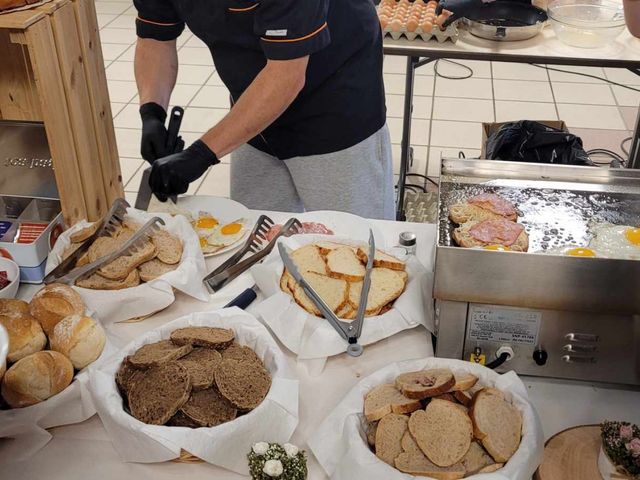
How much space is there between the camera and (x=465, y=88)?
505 centimetres

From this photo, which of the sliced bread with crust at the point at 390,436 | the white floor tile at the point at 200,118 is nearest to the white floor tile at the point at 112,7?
the white floor tile at the point at 200,118

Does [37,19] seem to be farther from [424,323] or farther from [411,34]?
[411,34]

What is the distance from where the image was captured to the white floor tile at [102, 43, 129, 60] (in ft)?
18.2

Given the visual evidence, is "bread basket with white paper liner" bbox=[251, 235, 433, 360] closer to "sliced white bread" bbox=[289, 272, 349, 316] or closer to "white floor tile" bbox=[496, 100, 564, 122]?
"sliced white bread" bbox=[289, 272, 349, 316]

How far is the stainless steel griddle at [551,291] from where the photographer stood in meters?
1.24

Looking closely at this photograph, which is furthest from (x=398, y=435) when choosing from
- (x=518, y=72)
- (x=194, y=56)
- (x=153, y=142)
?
(x=194, y=56)

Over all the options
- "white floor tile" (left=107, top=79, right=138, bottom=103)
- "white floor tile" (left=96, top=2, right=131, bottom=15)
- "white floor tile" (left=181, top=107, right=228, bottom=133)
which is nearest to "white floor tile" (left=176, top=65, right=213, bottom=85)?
"white floor tile" (left=107, top=79, right=138, bottom=103)

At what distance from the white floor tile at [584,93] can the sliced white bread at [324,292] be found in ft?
12.5

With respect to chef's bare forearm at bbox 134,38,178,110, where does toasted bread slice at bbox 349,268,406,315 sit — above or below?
below

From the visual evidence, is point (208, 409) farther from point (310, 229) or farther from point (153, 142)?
point (153, 142)

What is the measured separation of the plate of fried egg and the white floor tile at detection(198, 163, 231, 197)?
6.24 feet

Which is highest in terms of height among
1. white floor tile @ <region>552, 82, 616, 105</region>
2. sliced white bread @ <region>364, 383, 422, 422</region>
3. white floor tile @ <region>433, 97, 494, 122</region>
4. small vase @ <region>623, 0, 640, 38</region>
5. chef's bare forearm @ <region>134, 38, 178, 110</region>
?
small vase @ <region>623, 0, 640, 38</region>

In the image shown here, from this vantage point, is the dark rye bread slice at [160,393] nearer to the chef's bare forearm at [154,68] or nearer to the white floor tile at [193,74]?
the chef's bare forearm at [154,68]

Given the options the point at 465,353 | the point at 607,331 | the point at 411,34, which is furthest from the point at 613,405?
the point at 411,34
